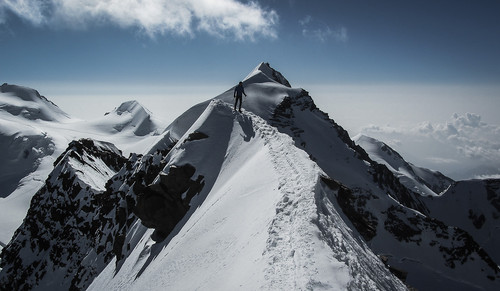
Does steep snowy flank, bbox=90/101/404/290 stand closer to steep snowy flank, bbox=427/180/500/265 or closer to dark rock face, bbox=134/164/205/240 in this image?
dark rock face, bbox=134/164/205/240

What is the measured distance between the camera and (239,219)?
1596 centimetres

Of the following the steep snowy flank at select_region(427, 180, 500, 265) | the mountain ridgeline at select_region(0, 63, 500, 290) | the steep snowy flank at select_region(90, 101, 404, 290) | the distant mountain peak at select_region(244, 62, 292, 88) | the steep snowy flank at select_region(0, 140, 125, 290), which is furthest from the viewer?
the steep snowy flank at select_region(427, 180, 500, 265)

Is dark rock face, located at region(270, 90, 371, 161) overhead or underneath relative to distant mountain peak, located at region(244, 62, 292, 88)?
underneath

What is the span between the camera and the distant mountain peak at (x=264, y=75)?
3258 inches

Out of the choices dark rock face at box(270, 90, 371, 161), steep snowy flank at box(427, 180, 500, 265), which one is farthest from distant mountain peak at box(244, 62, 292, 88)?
steep snowy flank at box(427, 180, 500, 265)

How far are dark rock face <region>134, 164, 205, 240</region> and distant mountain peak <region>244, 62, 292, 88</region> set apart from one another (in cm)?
5522

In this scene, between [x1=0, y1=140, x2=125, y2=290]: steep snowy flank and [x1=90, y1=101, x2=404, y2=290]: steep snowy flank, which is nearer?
[x1=90, y1=101, x2=404, y2=290]: steep snowy flank

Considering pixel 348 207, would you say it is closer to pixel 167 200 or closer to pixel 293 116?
pixel 167 200

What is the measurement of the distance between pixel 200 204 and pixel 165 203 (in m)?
4.74

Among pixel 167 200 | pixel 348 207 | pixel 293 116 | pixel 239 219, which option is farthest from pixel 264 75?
pixel 239 219

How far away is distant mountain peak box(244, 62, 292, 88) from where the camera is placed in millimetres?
82750

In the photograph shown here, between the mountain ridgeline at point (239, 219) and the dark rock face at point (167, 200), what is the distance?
110mm

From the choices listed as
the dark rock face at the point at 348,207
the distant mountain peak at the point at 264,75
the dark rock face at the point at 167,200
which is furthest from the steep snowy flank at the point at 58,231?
the dark rock face at the point at 348,207

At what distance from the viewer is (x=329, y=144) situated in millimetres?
75562
